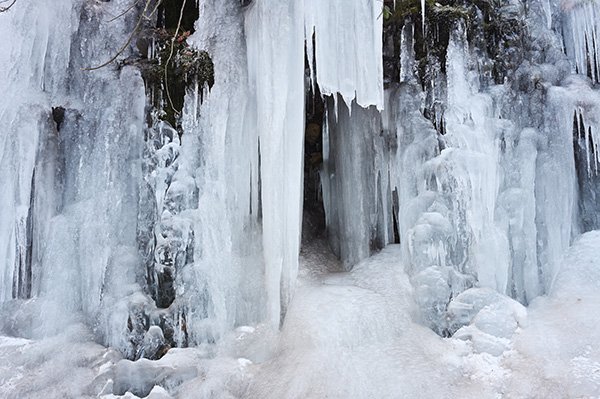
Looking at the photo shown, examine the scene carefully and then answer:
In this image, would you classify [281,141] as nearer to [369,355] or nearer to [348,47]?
[348,47]

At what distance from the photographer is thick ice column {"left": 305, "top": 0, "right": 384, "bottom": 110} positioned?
16.8 ft

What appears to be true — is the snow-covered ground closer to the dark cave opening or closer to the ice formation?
the ice formation

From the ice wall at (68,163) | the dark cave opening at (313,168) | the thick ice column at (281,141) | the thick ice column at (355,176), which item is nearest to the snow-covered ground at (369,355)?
the thick ice column at (281,141)

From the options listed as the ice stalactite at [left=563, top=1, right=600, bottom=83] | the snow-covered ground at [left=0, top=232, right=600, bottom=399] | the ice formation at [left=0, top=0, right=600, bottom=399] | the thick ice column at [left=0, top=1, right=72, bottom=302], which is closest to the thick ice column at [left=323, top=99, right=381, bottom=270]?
the ice formation at [left=0, top=0, right=600, bottom=399]

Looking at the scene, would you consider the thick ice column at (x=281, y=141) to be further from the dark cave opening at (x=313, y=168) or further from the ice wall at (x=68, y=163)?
the ice wall at (x=68, y=163)

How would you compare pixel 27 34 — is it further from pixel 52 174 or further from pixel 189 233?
pixel 189 233

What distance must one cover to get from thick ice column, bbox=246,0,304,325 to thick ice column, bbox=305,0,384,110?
230mm

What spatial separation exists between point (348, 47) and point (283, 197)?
55.8 inches

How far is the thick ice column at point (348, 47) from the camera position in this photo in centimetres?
511

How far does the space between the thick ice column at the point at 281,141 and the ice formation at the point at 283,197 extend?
0.7 inches

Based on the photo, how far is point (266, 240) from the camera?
541cm

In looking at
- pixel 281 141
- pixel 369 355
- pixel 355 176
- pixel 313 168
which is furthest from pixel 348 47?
pixel 369 355

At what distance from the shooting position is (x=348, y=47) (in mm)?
5156

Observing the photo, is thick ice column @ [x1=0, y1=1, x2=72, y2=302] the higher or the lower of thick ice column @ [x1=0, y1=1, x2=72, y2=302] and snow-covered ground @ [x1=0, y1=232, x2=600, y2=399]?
the higher
